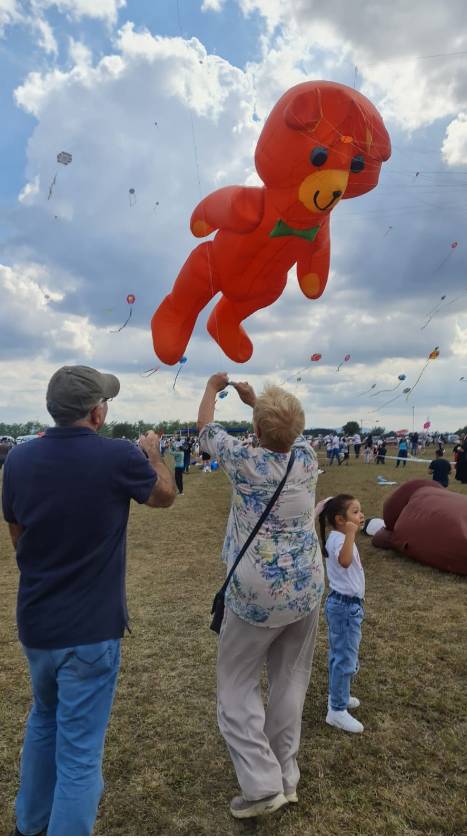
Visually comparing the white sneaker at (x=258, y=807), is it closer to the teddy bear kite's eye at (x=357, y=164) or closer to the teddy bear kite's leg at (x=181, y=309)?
the teddy bear kite's leg at (x=181, y=309)

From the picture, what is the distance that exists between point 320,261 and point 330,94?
1.37 metres

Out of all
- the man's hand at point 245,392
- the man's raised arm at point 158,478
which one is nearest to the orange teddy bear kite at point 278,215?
the man's hand at point 245,392

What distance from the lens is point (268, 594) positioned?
2156 mm

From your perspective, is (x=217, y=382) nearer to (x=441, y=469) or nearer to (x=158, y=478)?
(x=158, y=478)

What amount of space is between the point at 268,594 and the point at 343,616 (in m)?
1.04

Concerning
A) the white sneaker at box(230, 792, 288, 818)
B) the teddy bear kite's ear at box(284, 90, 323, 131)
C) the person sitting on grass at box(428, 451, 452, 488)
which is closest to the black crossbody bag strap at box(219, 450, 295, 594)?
the white sneaker at box(230, 792, 288, 818)

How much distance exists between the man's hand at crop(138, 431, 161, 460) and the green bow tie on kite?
296 centimetres

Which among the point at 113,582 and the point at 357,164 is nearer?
the point at 113,582

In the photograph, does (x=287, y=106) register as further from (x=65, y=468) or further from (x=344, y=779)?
(x=344, y=779)

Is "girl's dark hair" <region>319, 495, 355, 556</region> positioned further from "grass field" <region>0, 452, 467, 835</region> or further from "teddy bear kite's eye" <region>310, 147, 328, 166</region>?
"teddy bear kite's eye" <region>310, 147, 328, 166</region>

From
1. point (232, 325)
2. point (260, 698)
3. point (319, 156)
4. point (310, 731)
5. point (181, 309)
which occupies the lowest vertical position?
point (310, 731)

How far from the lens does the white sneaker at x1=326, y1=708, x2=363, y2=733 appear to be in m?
2.89

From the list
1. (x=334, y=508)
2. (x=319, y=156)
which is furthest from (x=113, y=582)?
(x=319, y=156)

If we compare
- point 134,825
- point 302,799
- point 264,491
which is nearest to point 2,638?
point 134,825
